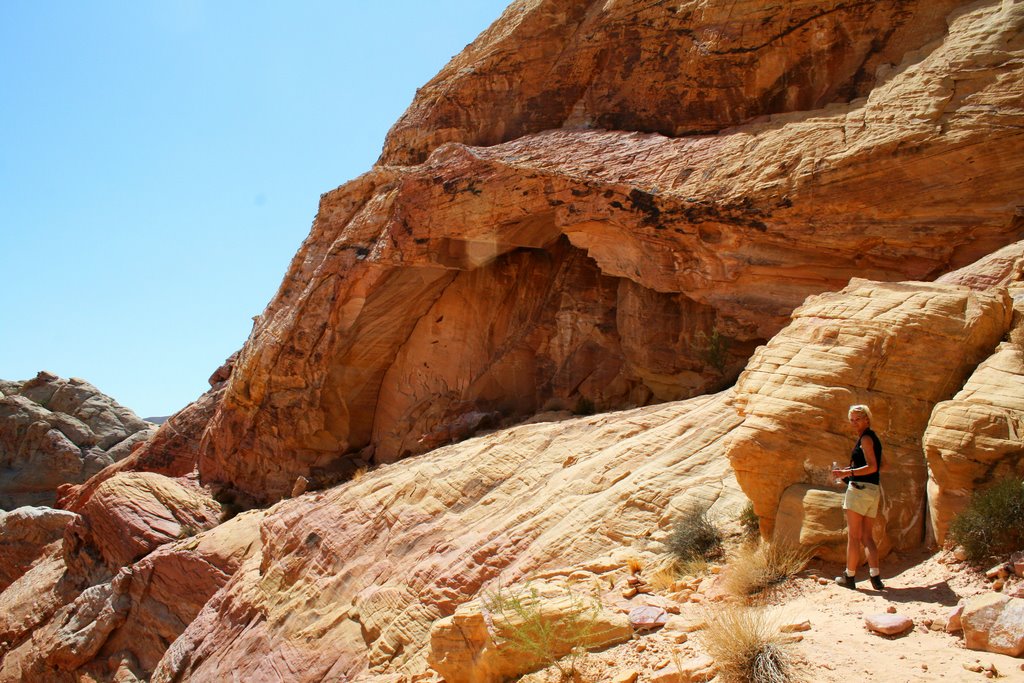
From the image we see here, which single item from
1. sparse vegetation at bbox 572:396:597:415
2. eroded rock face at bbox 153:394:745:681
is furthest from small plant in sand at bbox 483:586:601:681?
sparse vegetation at bbox 572:396:597:415

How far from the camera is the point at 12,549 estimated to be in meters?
23.0

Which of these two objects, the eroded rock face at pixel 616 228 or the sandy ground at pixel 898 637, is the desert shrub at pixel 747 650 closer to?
the sandy ground at pixel 898 637

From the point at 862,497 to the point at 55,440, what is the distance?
36.1m

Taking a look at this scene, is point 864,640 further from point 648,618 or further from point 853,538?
point 648,618

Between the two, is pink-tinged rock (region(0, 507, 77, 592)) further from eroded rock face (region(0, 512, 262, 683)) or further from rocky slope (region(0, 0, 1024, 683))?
eroded rock face (region(0, 512, 262, 683))

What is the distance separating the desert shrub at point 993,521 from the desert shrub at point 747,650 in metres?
1.64

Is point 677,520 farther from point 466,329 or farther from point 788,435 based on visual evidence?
point 466,329

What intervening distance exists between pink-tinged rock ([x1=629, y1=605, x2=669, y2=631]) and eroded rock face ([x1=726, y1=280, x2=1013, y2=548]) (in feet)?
4.48

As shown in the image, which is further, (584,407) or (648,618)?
(584,407)

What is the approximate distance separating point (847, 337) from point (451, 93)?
44.1 ft

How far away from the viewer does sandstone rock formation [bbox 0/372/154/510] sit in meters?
33.2

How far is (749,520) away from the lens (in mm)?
7824

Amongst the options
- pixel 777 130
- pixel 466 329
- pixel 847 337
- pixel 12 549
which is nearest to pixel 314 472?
pixel 466 329

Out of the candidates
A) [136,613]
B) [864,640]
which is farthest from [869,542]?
[136,613]
